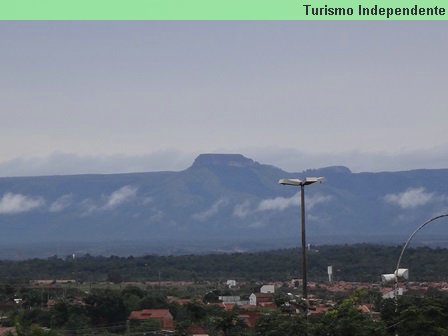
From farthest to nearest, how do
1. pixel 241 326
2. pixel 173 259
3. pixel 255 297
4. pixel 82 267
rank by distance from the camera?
pixel 173 259 < pixel 82 267 < pixel 255 297 < pixel 241 326

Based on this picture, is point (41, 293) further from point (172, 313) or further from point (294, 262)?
point (294, 262)

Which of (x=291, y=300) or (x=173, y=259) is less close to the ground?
(x=173, y=259)

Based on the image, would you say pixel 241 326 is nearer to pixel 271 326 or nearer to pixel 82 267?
pixel 271 326

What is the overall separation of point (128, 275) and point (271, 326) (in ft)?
340

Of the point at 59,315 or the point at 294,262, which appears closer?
the point at 59,315

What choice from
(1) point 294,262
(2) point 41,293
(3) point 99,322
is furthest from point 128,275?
(3) point 99,322

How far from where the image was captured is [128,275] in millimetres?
135000

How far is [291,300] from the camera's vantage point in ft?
113

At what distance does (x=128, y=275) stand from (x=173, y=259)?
102ft

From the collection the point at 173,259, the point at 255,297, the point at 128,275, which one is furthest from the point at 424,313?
the point at 173,259

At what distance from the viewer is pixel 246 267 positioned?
153m

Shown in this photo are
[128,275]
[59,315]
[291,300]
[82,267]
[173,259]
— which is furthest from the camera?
[173,259]

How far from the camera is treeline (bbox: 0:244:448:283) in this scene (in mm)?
129375

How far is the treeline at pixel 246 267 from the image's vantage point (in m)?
129
